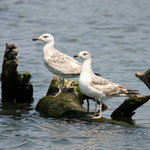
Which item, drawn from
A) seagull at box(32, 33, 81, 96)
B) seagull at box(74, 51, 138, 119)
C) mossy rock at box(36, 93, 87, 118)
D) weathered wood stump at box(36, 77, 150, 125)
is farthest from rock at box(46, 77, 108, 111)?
seagull at box(74, 51, 138, 119)

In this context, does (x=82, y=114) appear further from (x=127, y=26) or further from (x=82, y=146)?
(x=127, y=26)

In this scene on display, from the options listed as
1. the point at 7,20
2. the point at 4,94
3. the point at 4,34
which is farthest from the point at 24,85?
the point at 7,20

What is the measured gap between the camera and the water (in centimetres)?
1088

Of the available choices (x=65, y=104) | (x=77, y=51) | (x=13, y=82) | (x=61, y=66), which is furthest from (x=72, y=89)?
(x=77, y=51)

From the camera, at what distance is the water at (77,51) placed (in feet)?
35.7

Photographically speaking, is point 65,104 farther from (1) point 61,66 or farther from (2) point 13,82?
(2) point 13,82

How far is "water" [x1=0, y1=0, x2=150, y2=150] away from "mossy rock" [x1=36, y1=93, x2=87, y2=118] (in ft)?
0.72

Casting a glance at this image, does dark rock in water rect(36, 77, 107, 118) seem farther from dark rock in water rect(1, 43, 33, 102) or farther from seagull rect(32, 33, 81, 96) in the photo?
dark rock in water rect(1, 43, 33, 102)

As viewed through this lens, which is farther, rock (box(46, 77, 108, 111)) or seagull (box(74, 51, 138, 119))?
rock (box(46, 77, 108, 111))

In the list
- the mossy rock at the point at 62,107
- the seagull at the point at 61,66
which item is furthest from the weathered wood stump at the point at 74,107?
the seagull at the point at 61,66

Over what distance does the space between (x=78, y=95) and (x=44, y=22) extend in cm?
1389

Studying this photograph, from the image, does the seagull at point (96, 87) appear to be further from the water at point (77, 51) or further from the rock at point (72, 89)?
the rock at point (72, 89)

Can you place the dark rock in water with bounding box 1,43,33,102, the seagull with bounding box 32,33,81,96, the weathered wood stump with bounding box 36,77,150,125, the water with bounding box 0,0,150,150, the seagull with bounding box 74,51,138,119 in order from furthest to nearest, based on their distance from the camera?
1. the dark rock in water with bounding box 1,43,33,102
2. the seagull with bounding box 32,33,81,96
3. the weathered wood stump with bounding box 36,77,150,125
4. the seagull with bounding box 74,51,138,119
5. the water with bounding box 0,0,150,150

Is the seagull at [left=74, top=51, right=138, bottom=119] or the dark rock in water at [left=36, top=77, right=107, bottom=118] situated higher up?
the seagull at [left=74, top=51, right=138, bottom=119]
